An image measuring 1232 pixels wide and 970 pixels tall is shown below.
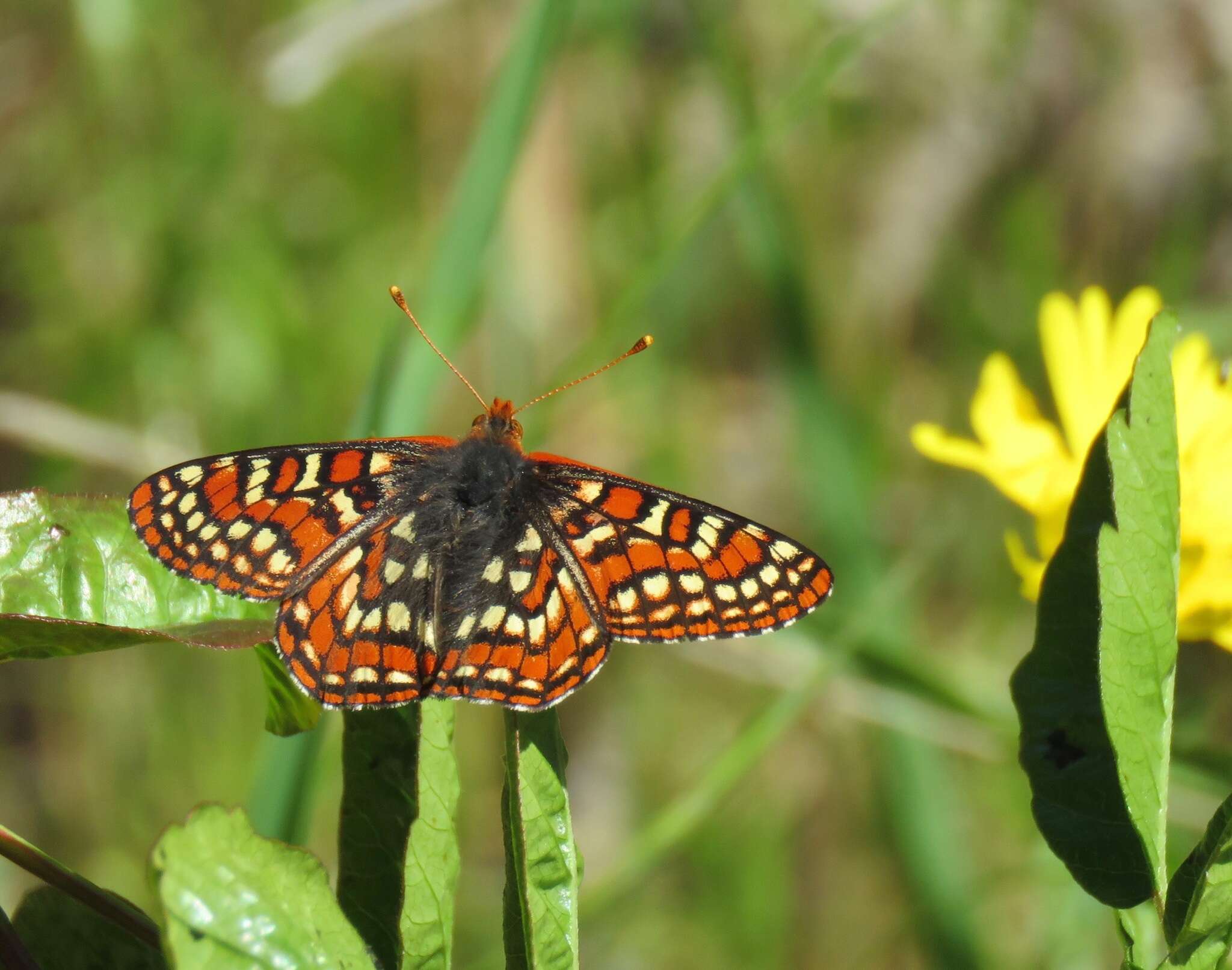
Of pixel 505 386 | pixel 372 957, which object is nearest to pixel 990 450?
pixel 372 957

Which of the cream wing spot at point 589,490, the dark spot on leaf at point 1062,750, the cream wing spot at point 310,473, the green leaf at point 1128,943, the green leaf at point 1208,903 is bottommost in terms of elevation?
the green leaf at point 1128,943

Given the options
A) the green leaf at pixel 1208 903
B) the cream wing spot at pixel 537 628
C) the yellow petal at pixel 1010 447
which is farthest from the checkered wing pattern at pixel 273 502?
the green leaf at pixel 1208 903

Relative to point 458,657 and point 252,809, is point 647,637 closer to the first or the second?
point 458,657

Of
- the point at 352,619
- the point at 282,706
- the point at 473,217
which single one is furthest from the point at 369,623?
the point at 473,217

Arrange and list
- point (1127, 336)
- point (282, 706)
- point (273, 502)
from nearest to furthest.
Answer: point (282, 706)
point (273, 502)
point (1127, 336)

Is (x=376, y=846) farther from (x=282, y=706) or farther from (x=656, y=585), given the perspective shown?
(x=656, y=585)

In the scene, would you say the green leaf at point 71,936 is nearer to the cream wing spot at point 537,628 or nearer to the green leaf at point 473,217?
the cream wing spot at point 537,628
